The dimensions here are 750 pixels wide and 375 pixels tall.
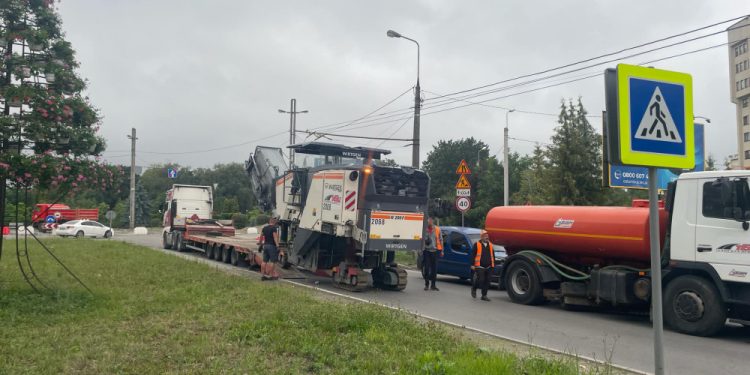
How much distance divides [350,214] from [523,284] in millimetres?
4218

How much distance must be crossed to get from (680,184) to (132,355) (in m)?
8.85

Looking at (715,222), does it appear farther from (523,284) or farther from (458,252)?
(458,252)

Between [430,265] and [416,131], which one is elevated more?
[416,131]

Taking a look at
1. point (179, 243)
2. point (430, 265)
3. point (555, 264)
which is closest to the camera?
point (555, 264)

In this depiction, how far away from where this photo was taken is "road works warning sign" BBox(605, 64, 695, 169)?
3877 millimetres

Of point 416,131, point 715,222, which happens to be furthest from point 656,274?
point 416,131

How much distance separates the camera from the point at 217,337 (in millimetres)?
7480

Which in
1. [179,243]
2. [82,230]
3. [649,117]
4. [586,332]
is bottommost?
[586,332]

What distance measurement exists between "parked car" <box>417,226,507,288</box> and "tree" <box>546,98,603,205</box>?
14.5 metres

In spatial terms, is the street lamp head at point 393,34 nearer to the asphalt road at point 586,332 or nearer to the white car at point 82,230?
the asphalt road at point 586,332

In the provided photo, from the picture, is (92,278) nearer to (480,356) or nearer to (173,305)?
(173,305)

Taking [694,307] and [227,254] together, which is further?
[227,254]

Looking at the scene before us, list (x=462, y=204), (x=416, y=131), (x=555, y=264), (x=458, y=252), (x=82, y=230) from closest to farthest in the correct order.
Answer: (x=555, y=264) → (x=458, y=252) → (x=462, y=204) → (x=416, y=131) → (x=82, y=230)

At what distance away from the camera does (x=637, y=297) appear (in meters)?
10.8
